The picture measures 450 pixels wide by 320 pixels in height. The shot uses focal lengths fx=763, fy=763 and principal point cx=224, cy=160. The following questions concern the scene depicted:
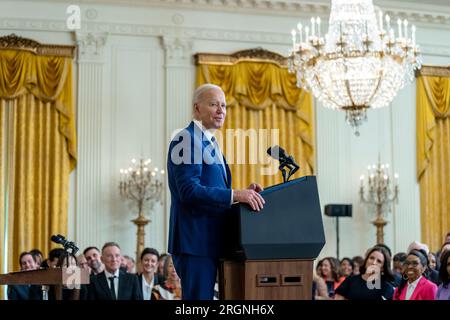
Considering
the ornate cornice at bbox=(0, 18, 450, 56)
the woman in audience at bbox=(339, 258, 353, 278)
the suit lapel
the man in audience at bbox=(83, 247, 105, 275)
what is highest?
the ornate cornice at bbox=(0, 18, 450, 56)

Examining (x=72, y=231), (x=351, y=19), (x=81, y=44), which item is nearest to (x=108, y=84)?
(x=81, y=44)

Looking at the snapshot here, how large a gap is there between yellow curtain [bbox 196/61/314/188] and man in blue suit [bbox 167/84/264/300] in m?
9.41

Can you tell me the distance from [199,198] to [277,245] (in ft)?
1.33

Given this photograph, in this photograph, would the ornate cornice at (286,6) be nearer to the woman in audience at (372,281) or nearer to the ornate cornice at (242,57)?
the ornate cornice at (242,57)

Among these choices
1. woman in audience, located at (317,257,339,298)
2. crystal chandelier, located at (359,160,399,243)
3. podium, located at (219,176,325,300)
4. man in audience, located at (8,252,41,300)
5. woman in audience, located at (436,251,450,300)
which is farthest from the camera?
crystal chandelier, located at (359,160,399,243)

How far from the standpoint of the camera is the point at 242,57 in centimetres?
1344

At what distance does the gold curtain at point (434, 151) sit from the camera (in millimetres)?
14336

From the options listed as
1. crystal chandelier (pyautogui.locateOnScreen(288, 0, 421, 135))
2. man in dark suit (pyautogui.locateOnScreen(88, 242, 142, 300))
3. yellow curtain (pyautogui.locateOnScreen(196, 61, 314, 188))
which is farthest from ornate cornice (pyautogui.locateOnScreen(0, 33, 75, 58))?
man in dark suit (pyautogui.locateOnScreen(88, 242, 142, 300))

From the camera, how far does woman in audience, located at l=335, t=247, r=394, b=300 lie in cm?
711

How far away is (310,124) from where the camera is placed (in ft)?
45.2

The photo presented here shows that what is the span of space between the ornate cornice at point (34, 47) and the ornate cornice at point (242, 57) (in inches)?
87.1

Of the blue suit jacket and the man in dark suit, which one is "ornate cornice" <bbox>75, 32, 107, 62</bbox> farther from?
the blue suit jacket

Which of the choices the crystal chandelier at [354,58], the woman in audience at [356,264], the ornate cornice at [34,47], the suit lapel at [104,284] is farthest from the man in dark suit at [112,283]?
the ornate cornice at [34,47]

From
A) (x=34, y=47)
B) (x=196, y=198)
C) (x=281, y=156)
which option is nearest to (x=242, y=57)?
(x=34, y=47)
